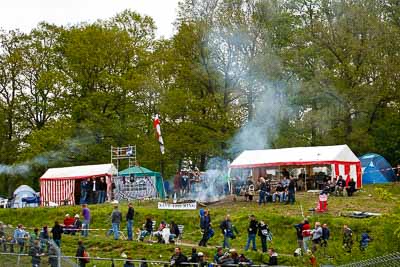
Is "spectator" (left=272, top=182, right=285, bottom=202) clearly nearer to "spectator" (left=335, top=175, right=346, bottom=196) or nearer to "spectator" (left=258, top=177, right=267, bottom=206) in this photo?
"spectator" (left=258, top=177, right=267, bottom=206)

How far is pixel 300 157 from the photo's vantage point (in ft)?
128

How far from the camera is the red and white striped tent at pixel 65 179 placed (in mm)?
42812

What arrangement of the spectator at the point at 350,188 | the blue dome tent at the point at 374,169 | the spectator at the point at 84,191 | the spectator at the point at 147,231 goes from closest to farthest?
the spectator at the point at 147,231 → the spectator at the point at 350,188 → the spectator at the point at 84,191 → the blue dome tent at the point at 374,169

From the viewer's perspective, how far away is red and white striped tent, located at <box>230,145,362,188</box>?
38219 millimetres

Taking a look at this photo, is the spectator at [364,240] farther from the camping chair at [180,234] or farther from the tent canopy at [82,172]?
the tent canopy at [82,172]

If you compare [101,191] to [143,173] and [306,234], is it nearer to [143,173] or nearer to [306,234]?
[143,173]

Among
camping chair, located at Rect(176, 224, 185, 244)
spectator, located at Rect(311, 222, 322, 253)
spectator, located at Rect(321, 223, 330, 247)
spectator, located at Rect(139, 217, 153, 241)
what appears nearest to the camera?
spectator, located at Rect(321, 223, 330, 247)

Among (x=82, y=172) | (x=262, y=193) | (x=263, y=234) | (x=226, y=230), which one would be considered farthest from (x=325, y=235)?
(x=82, y=172)

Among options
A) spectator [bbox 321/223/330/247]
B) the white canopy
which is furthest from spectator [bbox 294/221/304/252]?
the white canopy

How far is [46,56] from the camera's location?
2282 inches

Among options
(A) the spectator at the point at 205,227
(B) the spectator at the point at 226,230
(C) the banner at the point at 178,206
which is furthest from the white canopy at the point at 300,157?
(B) the spectator at the point at 226,230

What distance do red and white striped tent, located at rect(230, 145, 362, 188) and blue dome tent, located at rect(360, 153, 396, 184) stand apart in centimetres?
481

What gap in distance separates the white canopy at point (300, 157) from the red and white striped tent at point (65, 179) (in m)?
7.51

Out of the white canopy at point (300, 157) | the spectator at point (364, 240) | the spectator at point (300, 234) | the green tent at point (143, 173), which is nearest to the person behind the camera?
the spectator at point (364, 240)
